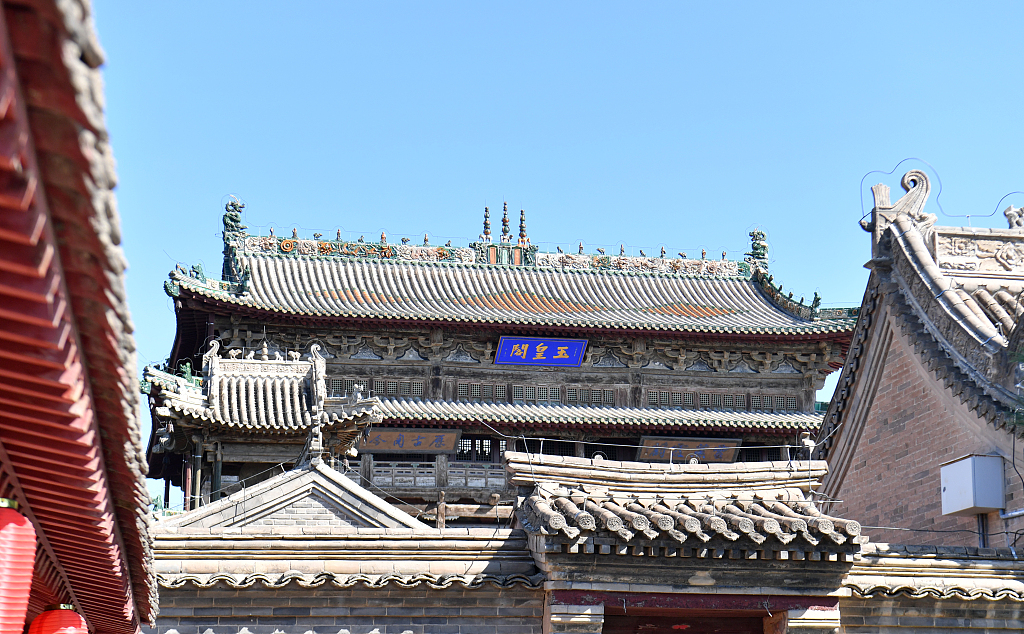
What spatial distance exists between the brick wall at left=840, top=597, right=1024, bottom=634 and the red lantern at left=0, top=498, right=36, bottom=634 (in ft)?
27.6

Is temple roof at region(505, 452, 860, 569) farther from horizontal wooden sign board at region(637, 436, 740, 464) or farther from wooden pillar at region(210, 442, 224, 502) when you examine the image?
horizontal wooden sign board at region(637, 436, 740, 464)

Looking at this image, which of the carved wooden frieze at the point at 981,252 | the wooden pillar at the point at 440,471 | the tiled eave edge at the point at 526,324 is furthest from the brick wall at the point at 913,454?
the tiled eave edge at the point at 526,324

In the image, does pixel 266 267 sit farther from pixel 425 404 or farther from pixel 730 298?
pixel 730 298

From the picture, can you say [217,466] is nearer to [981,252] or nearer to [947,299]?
[947,299]

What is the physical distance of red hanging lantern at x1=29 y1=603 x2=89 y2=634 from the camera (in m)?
5.96

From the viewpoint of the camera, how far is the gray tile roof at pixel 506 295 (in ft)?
A: 95.2

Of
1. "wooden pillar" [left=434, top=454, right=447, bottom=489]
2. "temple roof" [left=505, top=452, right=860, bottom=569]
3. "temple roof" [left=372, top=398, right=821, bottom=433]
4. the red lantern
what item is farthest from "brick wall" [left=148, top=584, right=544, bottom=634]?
"wooden pillar" [left=434, top=454, right=447, bottom=489]

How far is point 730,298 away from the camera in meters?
33.5

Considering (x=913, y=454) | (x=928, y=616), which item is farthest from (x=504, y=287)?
(x=928, y=616)

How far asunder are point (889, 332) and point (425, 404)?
15.3 metres

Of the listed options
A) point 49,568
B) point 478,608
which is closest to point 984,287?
point 478,608

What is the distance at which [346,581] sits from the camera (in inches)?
396

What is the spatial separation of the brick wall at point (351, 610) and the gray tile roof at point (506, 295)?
1779cm

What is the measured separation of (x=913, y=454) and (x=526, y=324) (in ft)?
50.6
